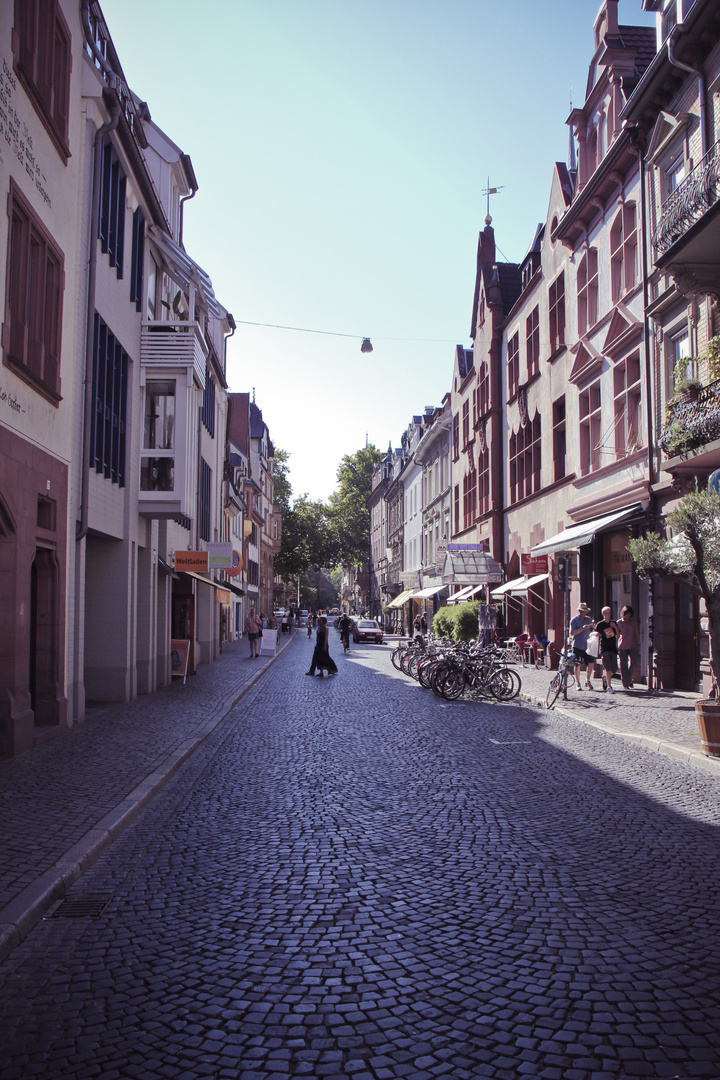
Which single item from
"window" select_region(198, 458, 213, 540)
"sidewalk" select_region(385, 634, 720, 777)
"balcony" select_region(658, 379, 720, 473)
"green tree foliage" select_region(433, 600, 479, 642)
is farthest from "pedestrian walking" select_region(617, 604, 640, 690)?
"window" select_region(198, 458, 213, 540)

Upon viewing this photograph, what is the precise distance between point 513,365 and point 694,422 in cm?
1875


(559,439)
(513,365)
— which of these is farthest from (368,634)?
(559,439)

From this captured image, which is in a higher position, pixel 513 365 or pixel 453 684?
pixel 513 365

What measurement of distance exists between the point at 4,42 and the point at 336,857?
954 cm

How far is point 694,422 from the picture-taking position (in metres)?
15.7

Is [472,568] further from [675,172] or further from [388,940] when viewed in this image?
[388,940]

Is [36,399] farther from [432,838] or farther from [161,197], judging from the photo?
[161,197]

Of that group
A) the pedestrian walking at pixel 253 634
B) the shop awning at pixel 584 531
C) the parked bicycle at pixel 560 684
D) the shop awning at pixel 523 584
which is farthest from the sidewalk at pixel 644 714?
the pedestrian walking at pixel 253 634

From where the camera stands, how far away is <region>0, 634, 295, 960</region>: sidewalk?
17.6 feet

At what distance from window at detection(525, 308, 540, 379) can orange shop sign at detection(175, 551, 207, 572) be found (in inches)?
576

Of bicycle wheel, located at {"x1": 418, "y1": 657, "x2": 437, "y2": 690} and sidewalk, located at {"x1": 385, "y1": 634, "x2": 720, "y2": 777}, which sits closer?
sidewalk, located at {"x1": 385, "y1": 634, "x2": 720, "y2": 777}

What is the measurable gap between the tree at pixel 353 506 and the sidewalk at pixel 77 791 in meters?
82.6

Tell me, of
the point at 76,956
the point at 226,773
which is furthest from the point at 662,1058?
the point at 226,773

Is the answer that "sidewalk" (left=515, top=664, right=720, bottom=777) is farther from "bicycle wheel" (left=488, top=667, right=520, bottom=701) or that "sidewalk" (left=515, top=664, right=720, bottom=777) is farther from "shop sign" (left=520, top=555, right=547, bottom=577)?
"shop sign" (left=520, top=555, right=547, bottom=577)
